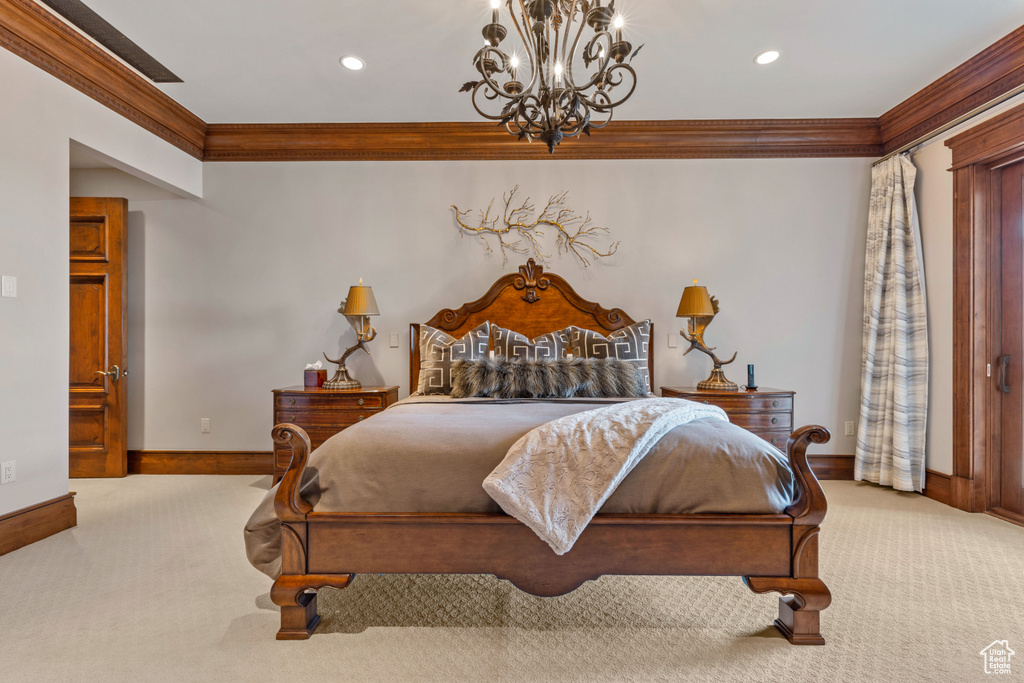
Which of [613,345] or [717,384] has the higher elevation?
[613,345]

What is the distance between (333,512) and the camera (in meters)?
1.88

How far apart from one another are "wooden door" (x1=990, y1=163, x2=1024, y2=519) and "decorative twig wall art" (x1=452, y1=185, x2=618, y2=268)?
243 cm

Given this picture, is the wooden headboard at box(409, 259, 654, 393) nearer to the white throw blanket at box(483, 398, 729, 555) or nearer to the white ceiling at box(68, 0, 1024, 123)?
the white ceiling at box(68, 0, 1024, 123)

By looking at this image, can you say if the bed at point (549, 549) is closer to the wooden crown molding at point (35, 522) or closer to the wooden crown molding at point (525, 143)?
the wooden crown molding at point (35, 522)

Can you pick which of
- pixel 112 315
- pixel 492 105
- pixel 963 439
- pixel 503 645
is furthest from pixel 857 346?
pixel 112 315

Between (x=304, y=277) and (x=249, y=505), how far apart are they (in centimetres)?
180

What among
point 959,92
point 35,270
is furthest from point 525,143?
point 35,270

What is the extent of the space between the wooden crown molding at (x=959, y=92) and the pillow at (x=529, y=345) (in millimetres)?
2897

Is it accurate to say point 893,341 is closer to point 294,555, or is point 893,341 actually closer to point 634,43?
point 634,43

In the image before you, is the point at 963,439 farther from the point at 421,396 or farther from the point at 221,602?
the point at 221,602

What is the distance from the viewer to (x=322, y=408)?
12.5 feet

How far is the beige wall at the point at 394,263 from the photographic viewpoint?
426cm

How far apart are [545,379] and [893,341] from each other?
2.58m

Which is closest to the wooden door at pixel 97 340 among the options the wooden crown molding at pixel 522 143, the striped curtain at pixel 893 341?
the wooden crown molding at pixel 522 143
